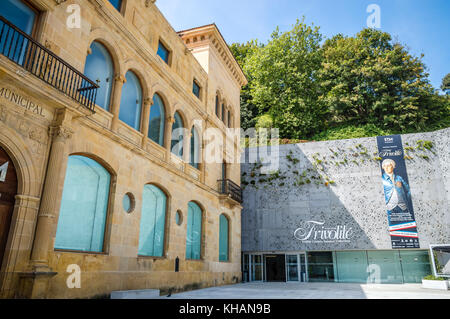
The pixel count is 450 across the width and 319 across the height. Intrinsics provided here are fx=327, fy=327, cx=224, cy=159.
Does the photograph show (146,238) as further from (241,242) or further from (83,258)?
(241,242)

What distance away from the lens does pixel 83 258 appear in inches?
383

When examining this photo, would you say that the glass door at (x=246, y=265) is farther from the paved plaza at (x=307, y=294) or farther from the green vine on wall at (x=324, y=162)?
the paved plaza at (x=307, y=294)

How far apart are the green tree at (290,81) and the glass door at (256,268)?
600 inches

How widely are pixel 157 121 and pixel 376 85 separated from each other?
26876mm

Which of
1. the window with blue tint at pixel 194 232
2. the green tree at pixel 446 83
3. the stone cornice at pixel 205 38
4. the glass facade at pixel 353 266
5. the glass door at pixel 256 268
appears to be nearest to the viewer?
the window with blue tint at pixel 194 232

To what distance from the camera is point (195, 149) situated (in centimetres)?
1855

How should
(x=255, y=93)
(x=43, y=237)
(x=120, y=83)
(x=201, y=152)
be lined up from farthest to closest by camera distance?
(x=255, y=93) → (x=201, y=152) → (x=120, y=83) → (x=43, y=237)

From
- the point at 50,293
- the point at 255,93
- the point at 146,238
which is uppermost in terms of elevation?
the point at 255,93

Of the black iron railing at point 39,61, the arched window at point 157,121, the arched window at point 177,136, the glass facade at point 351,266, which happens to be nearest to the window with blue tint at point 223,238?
the arched window at point 177,136

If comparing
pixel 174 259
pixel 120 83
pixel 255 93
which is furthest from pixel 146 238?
pixel 255 93

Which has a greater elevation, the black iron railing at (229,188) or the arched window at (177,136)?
the arched window at (177,136)

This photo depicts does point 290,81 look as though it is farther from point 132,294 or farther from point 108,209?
point 132,294

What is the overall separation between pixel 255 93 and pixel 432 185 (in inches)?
822

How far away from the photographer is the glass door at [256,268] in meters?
24.8
